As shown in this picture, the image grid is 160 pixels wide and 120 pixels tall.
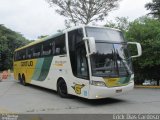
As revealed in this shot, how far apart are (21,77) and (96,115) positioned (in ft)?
43.8

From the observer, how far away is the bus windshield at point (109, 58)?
36.4 feet

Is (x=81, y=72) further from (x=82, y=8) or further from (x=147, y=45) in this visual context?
(x=82, y=8)

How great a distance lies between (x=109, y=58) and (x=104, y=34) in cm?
114

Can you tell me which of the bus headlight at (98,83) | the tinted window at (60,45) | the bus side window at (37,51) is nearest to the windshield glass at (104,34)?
the bus headlight at (98,83)

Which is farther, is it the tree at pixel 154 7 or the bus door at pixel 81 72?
the tree at pixel 154 7

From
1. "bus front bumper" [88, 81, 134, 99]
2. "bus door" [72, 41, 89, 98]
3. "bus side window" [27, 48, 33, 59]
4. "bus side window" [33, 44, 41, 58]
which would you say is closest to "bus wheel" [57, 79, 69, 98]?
"bus door" [72, 41, 89, 98]

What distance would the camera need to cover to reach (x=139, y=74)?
792 inches

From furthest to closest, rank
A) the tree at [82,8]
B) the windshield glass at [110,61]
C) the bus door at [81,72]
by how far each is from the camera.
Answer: the tree at [82,8] → the bus door at [81,72] → the windshield glass at [110,61]

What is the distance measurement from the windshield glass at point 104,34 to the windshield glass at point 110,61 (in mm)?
284

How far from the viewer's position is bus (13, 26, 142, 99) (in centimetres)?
1098

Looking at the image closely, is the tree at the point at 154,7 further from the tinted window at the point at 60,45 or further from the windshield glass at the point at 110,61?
the windshield glass at the point at 110,61

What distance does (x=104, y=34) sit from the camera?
12.0 meters

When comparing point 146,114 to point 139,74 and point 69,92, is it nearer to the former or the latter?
point 69,92

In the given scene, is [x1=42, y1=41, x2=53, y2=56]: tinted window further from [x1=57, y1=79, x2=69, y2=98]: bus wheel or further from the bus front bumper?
the bus front bumper
